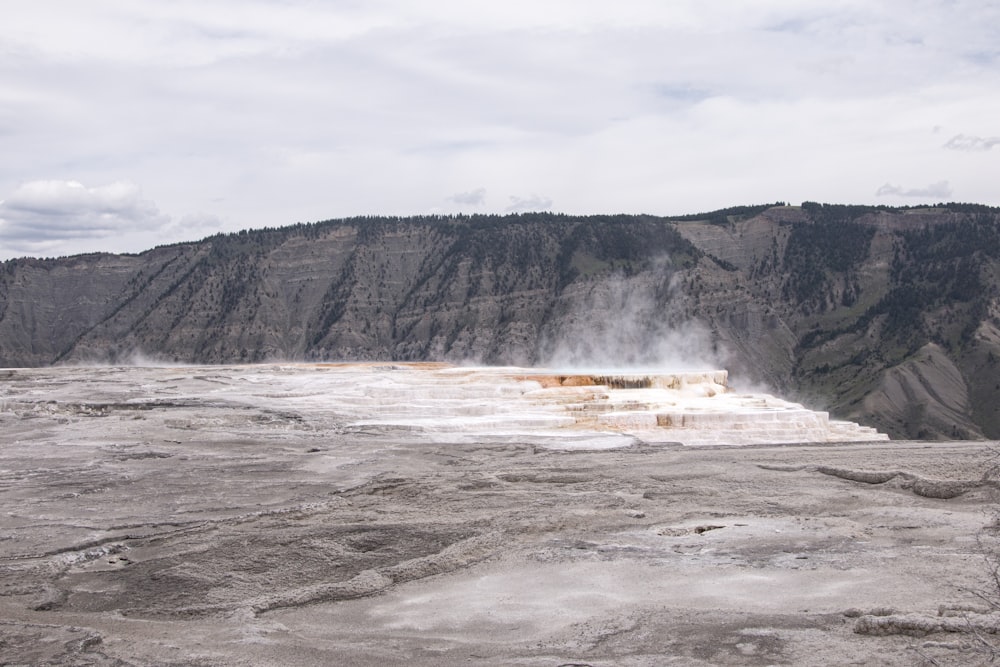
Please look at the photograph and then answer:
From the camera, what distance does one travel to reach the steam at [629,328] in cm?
7338

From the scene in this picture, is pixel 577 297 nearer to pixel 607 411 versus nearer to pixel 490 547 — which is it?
pixel 607 411

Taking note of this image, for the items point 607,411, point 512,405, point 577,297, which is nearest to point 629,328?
point 577,297

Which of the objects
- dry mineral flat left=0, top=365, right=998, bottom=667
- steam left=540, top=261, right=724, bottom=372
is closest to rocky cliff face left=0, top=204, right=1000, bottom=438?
steam left=540, top=261, right=724, bottom=372

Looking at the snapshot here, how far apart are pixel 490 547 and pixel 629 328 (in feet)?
212

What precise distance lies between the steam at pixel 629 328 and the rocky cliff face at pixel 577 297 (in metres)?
0.16

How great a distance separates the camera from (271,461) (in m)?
19.7

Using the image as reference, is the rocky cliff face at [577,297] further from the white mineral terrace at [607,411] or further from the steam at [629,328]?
the white mineral terrace at [607,411]

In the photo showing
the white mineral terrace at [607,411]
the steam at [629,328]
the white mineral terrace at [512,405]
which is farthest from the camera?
the steam at [629,328]

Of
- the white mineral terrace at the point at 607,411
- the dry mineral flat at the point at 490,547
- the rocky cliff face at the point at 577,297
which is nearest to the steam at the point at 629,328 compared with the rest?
the rocky cliff face at the point at 577,297

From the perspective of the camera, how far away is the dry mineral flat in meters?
8.90

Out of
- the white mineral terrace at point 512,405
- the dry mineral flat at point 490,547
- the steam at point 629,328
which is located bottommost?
the dry mineral flat at point 490,547

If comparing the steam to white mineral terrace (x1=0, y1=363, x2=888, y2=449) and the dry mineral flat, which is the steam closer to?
white mineral terrace (x1=0, y1=363, x2=888, y2=449)

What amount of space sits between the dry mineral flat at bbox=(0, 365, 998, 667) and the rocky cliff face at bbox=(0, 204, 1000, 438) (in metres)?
45.5

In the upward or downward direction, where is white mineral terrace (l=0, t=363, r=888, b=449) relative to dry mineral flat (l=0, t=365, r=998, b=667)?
upward
